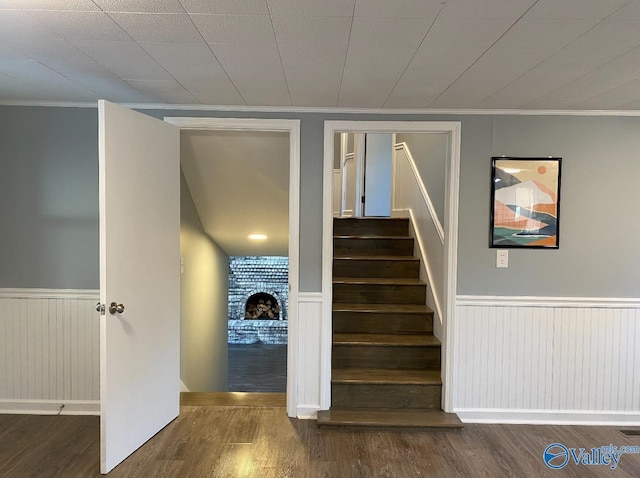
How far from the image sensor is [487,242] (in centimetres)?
294

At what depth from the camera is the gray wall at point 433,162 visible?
3486 mm

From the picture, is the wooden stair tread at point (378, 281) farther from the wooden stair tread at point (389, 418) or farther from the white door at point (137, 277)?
the white door at point (137, 277)

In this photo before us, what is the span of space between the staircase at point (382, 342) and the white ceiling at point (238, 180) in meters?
0.82

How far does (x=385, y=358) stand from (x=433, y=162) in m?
1.76

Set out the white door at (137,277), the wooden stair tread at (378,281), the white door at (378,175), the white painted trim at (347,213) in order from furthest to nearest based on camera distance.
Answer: the white painted trim at (347,213)
the white door at (378,175)
the wooden stair tread at (378,281)
the white door at (137,277)

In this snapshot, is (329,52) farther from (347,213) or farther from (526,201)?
(347,213)

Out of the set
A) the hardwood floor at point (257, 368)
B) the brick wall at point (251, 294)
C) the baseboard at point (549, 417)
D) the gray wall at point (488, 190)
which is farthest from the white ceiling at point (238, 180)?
the brick wall at point (251, 294)

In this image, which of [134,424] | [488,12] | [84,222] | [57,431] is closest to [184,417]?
[134,424]

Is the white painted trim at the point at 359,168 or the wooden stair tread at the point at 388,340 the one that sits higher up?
the white painted trim at the point at 359,168

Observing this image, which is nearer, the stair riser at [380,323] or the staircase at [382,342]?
the staircase at [382,342]

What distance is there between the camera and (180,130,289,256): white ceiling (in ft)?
11.0

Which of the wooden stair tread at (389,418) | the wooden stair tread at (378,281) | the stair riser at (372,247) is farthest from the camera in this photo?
the stair riser at (372,247)

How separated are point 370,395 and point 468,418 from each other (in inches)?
27.8

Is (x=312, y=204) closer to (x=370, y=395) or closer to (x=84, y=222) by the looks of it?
(x=370, y=395)
